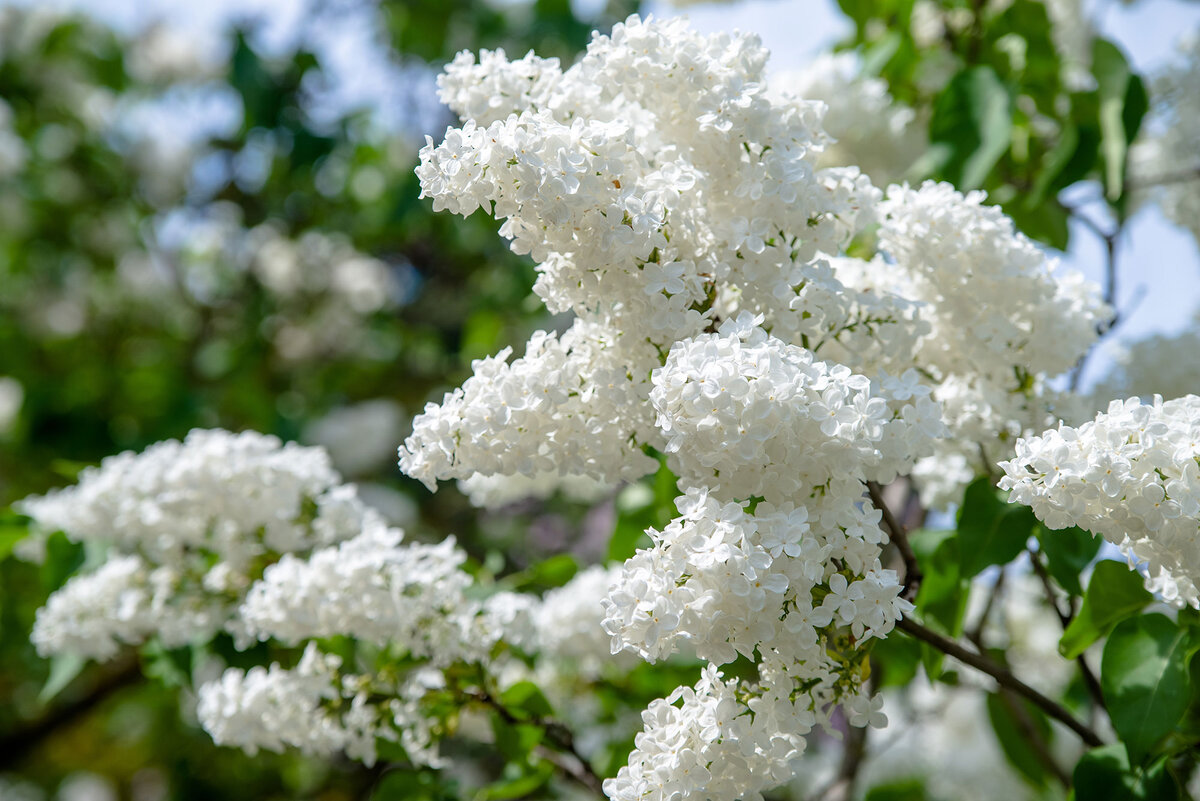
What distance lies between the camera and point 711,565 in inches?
33.6

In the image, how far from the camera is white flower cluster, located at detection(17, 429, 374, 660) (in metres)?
1.65

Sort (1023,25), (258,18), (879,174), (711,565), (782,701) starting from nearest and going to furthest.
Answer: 1. (711,565)
2. (782,701)
3. (1023,25)
4. (879,174)
5. (258,18)

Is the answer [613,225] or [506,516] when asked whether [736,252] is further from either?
[506,516]

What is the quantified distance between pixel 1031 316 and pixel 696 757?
69 centimetres

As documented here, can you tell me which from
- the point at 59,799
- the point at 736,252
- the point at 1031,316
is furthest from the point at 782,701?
the point at 59,799

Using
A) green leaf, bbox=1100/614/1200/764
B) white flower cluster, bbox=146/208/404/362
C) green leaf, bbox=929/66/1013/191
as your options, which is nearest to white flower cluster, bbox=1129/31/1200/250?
green leaf, bbox=929/66/1013/191

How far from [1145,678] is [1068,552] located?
175mm

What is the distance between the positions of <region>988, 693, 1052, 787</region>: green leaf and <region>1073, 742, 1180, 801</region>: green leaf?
652 millimetres

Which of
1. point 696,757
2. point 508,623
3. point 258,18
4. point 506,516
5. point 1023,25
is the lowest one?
point 696,757

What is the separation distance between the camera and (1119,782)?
1.12 meters

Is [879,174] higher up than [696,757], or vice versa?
[879,174]

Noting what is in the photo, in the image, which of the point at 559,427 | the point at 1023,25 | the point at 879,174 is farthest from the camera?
the point at 879,174

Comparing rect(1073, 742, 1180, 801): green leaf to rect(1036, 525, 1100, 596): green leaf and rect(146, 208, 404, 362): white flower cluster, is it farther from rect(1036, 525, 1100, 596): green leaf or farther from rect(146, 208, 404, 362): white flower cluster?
rect(146, 208, 404, 362): white flower cluster

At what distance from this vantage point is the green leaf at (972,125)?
5.35 ft
